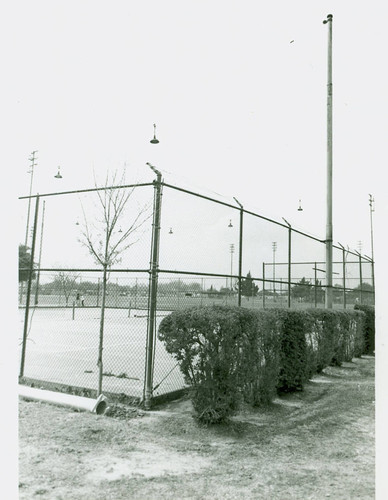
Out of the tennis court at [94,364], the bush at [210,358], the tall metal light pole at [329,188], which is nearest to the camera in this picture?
the bush at [210,358]

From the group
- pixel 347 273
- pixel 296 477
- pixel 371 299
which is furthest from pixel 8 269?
pixel 371 299

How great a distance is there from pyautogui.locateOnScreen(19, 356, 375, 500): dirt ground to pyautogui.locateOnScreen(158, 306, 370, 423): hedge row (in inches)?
10.6

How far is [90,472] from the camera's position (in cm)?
324

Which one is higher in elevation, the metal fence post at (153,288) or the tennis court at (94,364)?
the metal fence post at (153,288)

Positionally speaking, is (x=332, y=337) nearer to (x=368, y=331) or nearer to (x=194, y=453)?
(x=368, y=331)

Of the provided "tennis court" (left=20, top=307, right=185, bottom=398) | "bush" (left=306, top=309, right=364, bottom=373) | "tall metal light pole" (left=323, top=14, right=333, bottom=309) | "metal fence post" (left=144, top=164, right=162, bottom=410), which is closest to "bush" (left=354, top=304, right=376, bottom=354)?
"bush" (left=306, top=309, right=364, bottom=373)

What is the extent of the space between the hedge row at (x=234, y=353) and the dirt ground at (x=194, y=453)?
0.88 ft

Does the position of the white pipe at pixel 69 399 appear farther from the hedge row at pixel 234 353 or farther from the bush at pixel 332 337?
the bush at pixel 332 337

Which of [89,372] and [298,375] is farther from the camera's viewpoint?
[89,372]

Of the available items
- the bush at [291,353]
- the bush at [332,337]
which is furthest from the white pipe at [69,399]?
the bush at [332,337]

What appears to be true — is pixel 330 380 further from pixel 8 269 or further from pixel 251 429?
pixel 8 269

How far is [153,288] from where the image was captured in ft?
16.8

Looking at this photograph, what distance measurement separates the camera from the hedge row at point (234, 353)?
439cm

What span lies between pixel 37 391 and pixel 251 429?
2644mm
